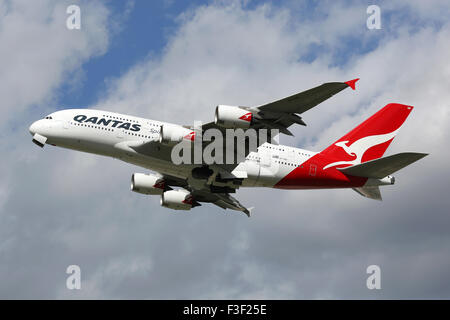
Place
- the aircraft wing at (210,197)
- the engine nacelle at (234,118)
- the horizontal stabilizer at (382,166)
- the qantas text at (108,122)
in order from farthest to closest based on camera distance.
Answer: the aircraft wing at (210,197) < the qantas text at (108,122) < the horizontal stabilizer at (382,166) < the engine nacelle at (234,118)

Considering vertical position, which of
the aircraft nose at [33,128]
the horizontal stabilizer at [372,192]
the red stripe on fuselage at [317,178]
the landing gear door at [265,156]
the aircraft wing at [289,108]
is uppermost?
the aircraft nose at [33,128]

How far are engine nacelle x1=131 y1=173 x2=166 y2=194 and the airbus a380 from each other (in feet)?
0.26

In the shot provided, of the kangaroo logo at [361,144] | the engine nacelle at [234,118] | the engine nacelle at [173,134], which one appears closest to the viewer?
the engine nacelle at [234,118]

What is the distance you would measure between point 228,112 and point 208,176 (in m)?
7.16

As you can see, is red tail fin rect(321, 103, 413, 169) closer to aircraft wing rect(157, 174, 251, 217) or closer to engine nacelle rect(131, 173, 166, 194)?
aircraft wing rect(157, 174, 251, 217)

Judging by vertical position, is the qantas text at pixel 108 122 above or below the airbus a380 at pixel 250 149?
above

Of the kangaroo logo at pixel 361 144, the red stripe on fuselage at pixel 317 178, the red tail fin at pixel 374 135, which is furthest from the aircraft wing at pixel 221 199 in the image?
the kangaroo logo at pixel 361 144

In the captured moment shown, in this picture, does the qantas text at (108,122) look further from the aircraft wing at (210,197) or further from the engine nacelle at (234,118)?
the aircraft wing at (210,197)

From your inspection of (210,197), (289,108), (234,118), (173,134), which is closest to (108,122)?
(173,134)

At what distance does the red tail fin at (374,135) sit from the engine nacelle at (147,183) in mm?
13650

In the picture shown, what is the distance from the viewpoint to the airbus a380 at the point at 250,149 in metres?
39.0

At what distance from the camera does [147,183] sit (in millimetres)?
50312

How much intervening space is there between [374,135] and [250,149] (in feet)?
41.1

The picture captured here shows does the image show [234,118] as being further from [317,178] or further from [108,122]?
[317,178]
